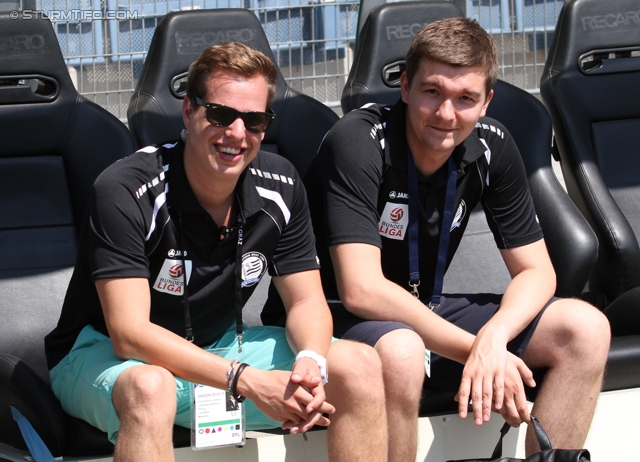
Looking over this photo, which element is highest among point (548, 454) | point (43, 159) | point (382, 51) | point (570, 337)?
point (382, 51)

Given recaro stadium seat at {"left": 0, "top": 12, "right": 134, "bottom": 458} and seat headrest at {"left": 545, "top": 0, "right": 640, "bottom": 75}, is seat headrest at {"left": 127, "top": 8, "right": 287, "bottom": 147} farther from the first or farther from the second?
seat headrest at {"left": 545, "top": 0, "right": 640, "bottom": 75}

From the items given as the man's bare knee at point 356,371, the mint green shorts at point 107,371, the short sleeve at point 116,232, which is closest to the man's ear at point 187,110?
the short sleeve at point 116,232

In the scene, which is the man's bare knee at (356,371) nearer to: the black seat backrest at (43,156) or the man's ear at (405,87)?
the man's ear at (405,87)

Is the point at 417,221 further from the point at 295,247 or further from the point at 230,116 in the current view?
the point at 230,116

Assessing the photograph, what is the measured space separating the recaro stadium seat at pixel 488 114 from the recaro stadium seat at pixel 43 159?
85cm

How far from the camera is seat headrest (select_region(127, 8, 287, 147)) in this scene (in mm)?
2924

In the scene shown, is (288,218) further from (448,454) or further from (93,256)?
(448,454)

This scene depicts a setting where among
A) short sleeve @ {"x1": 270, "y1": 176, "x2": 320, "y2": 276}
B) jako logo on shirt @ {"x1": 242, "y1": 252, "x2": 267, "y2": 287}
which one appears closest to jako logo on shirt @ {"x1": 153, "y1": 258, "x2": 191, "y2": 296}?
jako logo on shirt @ {"x1": 242, "y1": 252, "x2": 267, "y2": 287}

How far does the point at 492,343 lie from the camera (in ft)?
7.43

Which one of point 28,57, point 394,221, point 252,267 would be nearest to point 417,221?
point 394,221

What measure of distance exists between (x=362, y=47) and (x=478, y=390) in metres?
1.41

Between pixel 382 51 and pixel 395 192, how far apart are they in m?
0.81

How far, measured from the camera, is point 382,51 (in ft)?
10.3

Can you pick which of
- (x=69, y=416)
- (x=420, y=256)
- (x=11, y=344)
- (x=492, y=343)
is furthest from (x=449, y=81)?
(x=11, y=344)
